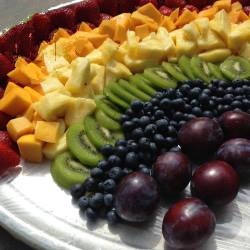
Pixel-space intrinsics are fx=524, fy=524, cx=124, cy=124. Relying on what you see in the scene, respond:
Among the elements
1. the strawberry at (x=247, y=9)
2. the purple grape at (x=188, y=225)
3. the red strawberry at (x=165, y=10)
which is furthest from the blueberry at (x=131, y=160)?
the strawberry at (x=247, y=9)

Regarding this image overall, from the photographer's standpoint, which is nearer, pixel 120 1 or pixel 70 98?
pixel 70 98

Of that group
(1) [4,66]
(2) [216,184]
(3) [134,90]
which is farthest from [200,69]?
(1) [4,66]

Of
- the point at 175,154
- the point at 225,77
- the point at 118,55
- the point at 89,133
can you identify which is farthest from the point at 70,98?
the point at 225,77

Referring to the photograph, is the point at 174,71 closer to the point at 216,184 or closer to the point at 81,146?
the point at 81,146

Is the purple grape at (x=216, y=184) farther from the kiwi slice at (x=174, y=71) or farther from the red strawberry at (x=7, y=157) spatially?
the red strawberry at (x=7, y=157)


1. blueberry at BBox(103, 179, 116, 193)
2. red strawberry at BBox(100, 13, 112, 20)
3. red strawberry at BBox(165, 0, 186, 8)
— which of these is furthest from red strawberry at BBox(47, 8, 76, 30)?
blueberry at BBox(103, 179, 116, 193)

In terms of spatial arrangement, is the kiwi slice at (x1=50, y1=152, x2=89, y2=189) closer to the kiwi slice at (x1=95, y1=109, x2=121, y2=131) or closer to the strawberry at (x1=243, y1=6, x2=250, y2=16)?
the kiwi slice at (x1=95, y1=109, x2=121, y2=131)

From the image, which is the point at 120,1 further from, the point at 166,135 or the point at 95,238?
the point at 95,238
